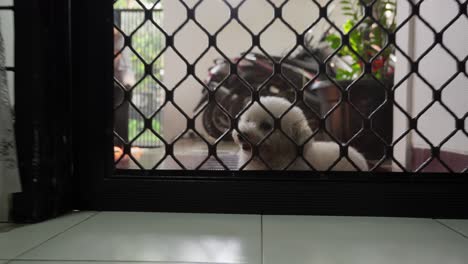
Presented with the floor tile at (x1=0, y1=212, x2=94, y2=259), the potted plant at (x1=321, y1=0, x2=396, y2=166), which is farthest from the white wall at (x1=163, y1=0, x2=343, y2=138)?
the floor tile at (x1=0, y1=212, x2=94, y2=259)

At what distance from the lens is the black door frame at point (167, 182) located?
1103mm

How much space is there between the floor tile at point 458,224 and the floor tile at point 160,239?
0.49m

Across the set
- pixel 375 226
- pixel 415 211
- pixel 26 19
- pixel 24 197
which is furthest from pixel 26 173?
pixel 415 211

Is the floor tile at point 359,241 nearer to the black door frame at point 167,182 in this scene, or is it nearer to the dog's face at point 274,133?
the black door frame at point 167,182

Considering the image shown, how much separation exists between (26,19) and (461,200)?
1.24 m

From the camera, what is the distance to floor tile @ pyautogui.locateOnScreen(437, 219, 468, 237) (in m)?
0.99

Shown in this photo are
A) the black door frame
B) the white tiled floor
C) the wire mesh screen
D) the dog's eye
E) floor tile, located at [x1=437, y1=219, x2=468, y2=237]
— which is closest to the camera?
the white tiled floor

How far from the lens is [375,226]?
102 cm

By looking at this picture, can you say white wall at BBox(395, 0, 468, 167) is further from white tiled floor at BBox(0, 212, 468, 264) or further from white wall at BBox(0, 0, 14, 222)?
white wall at BBox(0, 0, 14, 222)

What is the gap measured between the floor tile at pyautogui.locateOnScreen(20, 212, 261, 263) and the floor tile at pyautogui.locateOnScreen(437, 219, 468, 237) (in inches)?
19.4

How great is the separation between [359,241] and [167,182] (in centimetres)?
54

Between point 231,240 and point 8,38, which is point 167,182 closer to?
point 231,240

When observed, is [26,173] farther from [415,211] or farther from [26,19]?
[415,211]

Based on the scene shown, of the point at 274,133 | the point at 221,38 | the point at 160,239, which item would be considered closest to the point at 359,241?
the point at 160,239
